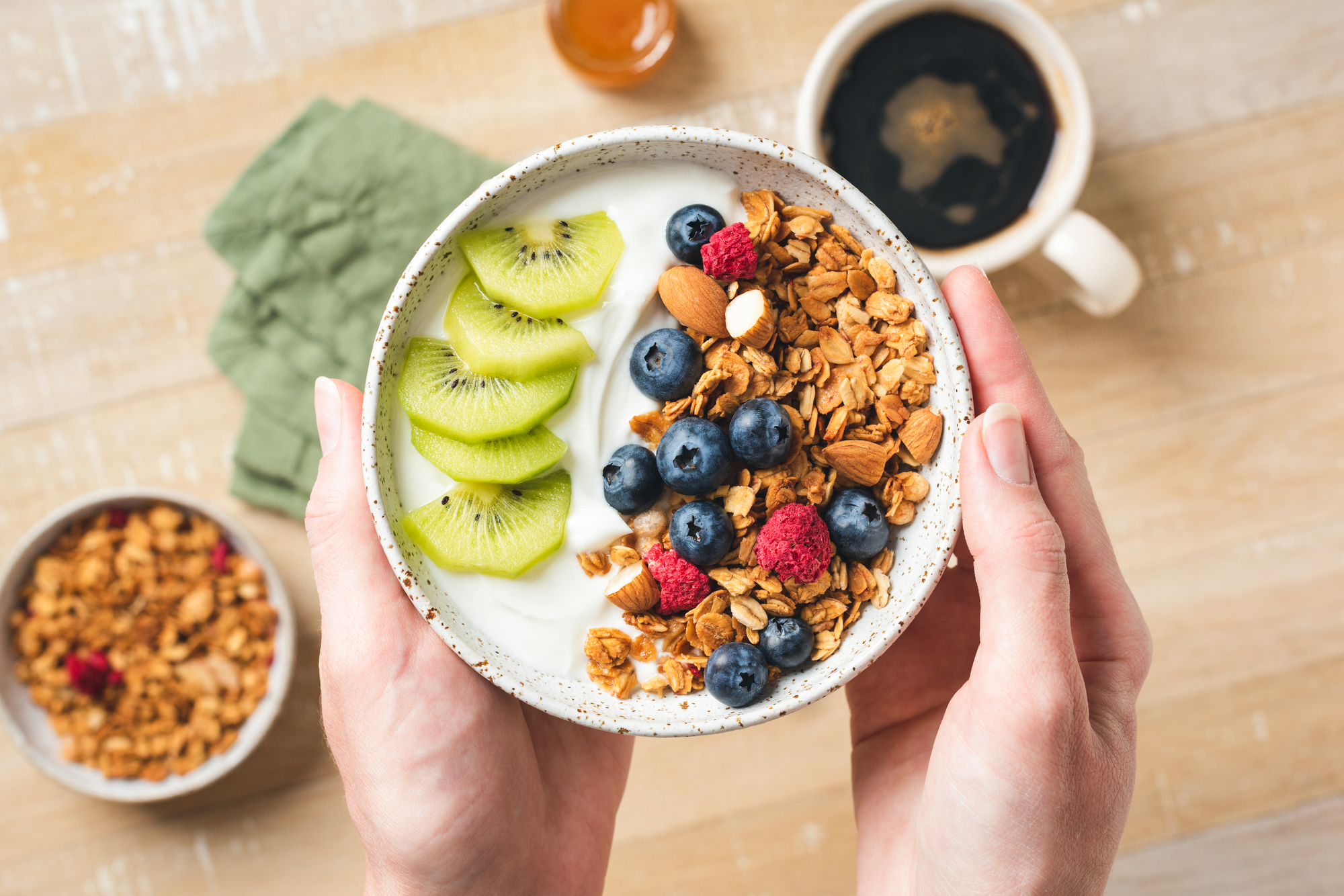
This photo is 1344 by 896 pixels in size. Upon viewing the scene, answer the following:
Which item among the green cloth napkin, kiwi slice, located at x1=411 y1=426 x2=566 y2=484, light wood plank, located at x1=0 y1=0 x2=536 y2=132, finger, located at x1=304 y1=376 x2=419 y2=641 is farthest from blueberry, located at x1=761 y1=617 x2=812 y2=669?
light wood plank, located at x1=0 y1=0 x2=536 y2=132

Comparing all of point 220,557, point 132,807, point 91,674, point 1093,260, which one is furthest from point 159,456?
point 1093,260

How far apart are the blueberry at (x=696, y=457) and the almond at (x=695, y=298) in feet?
0.27

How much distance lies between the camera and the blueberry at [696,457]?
793mm

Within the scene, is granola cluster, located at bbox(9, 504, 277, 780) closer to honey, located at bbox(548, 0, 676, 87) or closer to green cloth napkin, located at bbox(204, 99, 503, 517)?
green cloth napkin, located at bbox(204, 99, 503, 517)

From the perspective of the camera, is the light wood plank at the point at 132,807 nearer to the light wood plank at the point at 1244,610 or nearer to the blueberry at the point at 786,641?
the blueberry at the point at 786,641

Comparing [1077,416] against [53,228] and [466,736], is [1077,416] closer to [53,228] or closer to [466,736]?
[466,736]

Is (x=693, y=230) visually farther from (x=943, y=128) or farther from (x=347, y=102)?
(x=347, y=102)

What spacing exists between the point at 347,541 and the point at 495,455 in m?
0.20

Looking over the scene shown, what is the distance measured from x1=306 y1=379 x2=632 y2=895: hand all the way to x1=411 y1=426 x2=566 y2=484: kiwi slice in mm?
116

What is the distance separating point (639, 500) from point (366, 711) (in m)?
0.35

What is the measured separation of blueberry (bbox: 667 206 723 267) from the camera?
0.81m

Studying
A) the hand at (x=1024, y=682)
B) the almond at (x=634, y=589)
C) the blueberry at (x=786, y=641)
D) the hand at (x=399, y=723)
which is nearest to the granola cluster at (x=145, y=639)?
the hand at (x=399, y=723)

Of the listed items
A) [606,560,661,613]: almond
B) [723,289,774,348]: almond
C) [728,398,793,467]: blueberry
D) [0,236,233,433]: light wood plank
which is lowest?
[0,236,233,433]: light wood plank

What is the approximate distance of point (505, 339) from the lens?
2.70ft
